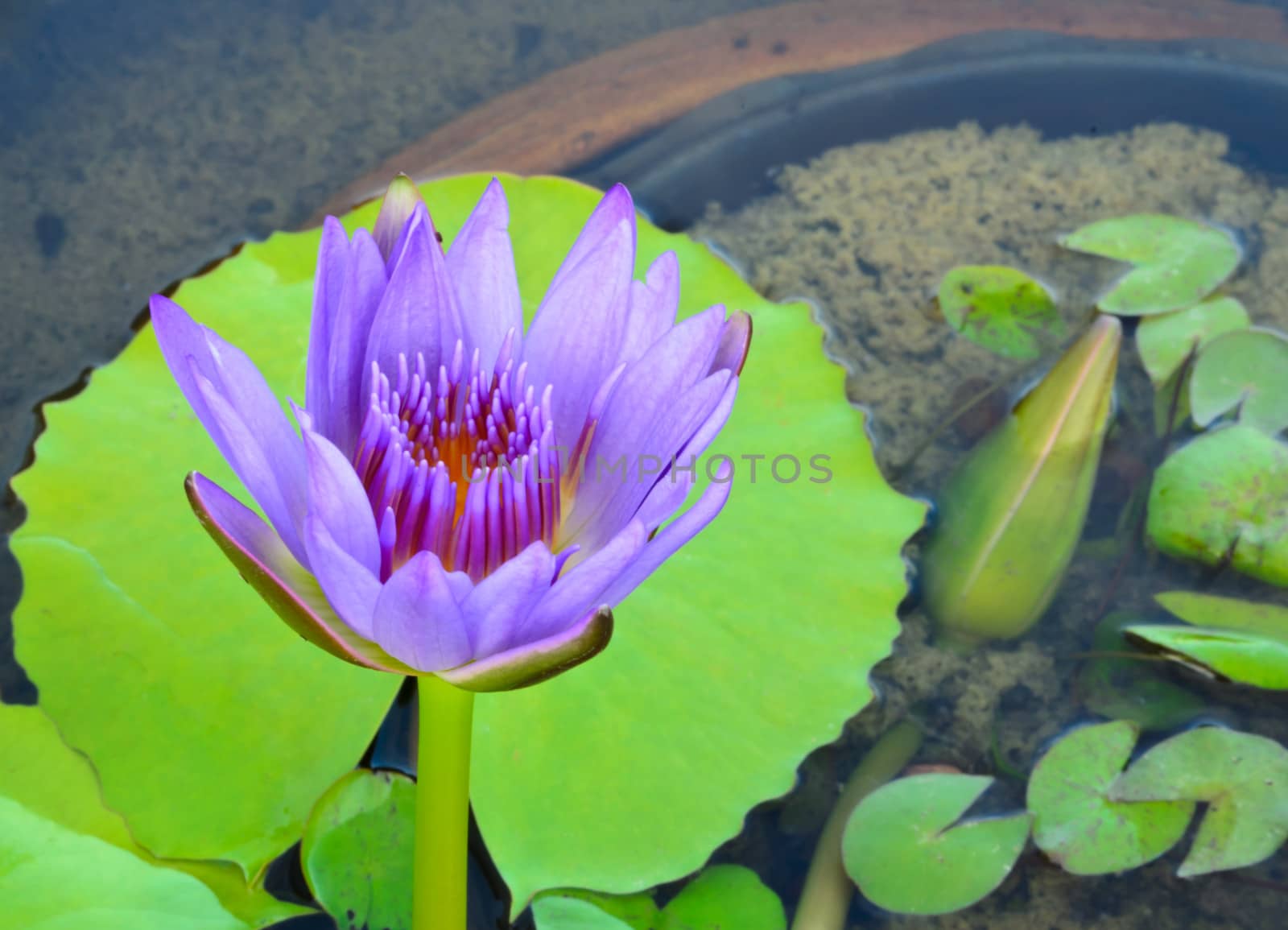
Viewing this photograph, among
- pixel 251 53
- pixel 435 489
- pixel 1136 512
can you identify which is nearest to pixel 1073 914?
pixel 1136 512

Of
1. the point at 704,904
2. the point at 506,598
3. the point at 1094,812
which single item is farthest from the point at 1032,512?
the point at 506,598

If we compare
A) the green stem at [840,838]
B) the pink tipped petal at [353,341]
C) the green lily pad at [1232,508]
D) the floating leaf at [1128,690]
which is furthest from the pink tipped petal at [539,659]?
the green lily pad at [1232,508]

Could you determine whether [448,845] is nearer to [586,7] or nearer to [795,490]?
[795,490]

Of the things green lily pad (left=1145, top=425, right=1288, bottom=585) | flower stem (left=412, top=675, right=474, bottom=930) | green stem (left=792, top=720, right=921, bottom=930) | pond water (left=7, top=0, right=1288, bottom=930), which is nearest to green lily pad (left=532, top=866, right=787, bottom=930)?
green stem (left=792, top=720, right=921, bottom=930)

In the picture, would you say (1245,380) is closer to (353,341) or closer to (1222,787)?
(1222,787)

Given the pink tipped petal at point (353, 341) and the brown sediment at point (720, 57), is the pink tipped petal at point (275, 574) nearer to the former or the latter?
the pink tipped petal at point (353, 341)

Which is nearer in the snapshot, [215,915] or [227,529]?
[227,529]
